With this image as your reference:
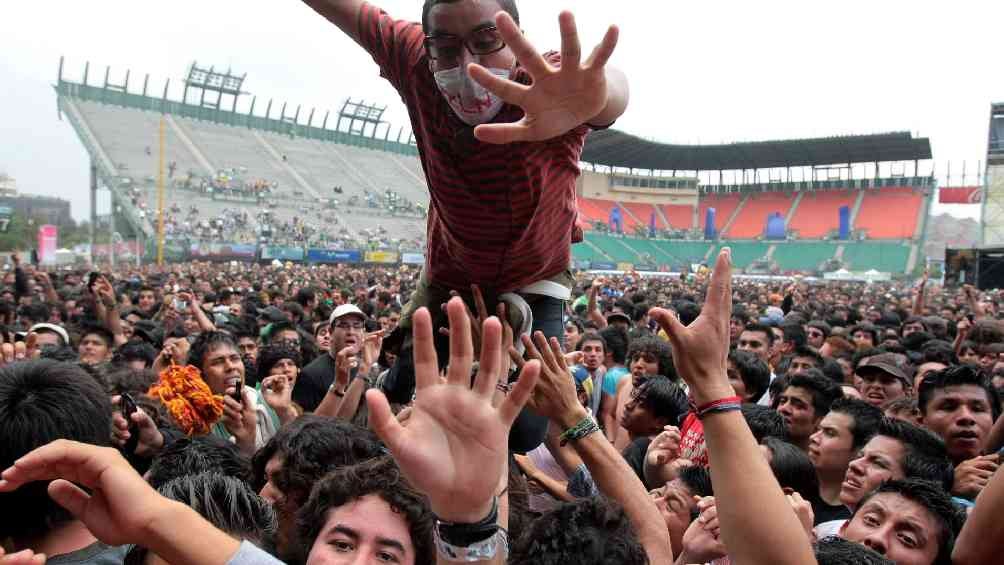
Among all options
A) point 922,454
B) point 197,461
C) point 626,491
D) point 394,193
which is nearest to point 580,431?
point 626,491

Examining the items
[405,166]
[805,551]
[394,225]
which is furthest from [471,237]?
[405,166]

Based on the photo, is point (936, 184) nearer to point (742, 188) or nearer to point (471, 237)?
point (742, 188)

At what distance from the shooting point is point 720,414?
152 cm

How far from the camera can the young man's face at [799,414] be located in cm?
393

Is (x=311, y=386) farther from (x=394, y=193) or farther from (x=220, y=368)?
(x=394, y=193)

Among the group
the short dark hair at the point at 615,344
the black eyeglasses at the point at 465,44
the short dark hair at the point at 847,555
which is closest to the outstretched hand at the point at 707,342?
the short dark hair at the point at 847,555

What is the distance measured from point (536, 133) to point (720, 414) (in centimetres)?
80

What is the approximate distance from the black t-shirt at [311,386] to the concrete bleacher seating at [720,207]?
172ft

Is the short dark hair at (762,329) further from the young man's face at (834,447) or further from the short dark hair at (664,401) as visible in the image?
the young man's face at (834,447)

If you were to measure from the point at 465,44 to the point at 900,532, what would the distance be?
76.8 inches

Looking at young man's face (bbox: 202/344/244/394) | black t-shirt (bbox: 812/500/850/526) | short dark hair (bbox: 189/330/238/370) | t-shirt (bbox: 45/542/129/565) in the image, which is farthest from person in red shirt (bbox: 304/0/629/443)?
short dark hair (bbox: 189/330/238/370)

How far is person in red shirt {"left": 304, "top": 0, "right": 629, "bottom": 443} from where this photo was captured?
1758 millimetres

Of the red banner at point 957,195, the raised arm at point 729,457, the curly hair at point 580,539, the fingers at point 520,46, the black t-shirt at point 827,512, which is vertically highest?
the red banner at point 957,195

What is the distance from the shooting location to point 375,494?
1.84 meters
